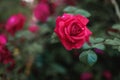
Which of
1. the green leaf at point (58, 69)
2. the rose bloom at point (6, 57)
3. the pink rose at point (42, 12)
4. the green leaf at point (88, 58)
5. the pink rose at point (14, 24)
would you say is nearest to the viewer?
the green leaf at point (88, 58)

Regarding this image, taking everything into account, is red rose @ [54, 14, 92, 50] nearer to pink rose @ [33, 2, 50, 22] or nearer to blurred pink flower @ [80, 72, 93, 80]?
blurred pink flower @ [80, 72, 93, 80]

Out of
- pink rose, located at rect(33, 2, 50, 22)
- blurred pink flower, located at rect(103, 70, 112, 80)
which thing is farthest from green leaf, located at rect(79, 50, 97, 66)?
pink rose, located at rect(33, 2, 50, 22)

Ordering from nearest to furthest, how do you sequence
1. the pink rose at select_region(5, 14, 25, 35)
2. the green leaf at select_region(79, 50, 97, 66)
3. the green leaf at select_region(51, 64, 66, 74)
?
1. the green leaf at select_region(79, 50, 97, 66)
2. the pink rose at select_region(5, 14, 25, 35)
3. the green leaf at select_region(51, 64, 66, 74)

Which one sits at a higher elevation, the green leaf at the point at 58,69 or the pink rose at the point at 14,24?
the pink rose at the point at 14,24

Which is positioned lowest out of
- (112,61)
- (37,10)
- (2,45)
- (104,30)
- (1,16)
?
(112,61)

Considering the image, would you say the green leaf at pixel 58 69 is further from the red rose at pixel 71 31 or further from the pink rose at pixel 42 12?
the red rose at pixel 71 31

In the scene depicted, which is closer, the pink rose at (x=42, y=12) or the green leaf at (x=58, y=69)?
the green leaf at (x=58, y=69)

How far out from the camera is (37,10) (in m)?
1.99

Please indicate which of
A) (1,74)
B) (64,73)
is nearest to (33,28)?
(64,73)

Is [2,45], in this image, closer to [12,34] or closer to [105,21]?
[12,34]

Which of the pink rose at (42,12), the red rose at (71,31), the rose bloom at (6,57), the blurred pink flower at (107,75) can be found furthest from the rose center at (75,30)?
the pink rose at (42,12)

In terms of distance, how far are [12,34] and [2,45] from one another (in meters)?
0.33

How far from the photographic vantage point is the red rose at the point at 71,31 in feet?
3.55

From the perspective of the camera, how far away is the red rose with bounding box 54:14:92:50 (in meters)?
1.08
